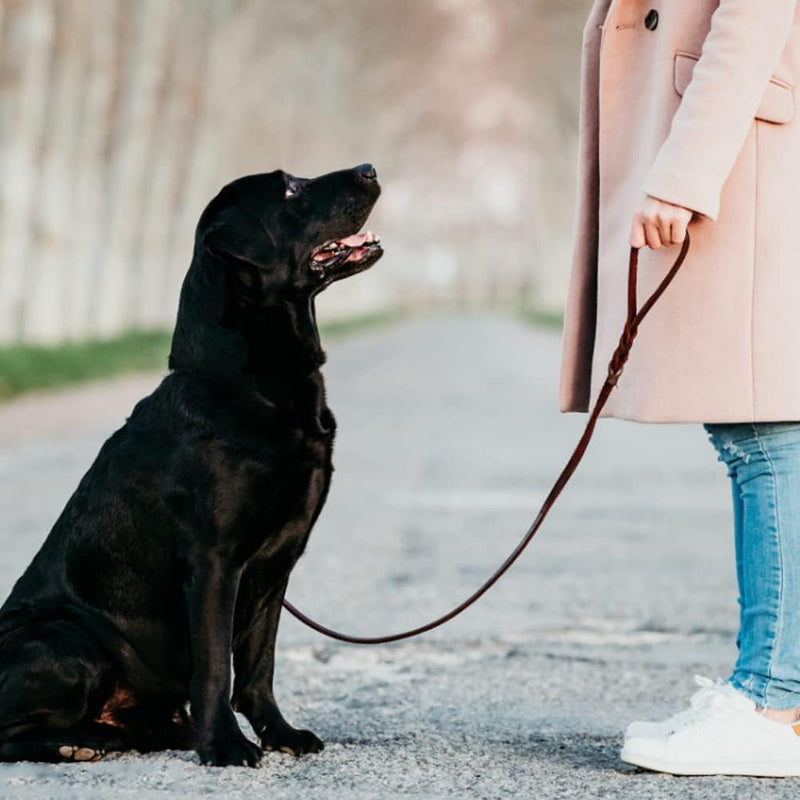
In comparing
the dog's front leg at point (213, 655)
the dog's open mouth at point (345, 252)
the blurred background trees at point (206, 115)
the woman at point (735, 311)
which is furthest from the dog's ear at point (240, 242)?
the blurred background trees at point (206, 115)

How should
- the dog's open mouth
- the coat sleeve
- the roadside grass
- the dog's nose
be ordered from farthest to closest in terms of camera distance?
the roadside grass < the dog's nose < the dog's open mouth < the coat sleeve

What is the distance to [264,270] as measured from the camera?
3.50m

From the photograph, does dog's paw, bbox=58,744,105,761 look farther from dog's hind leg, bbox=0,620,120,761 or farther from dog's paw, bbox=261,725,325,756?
dog's paw, bbox=261,725,325,756

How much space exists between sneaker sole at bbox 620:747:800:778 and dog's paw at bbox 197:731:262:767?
81cm

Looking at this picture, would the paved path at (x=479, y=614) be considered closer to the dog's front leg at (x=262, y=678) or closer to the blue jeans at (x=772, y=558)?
the dog's front leg at (x=262, y=678)

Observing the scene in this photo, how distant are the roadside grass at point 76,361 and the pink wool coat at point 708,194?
12476mm

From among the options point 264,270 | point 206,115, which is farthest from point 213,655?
point 206,115

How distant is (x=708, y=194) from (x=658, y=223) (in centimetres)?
12

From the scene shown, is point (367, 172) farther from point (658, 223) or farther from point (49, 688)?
point (49, 688)

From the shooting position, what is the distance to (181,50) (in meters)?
29.3

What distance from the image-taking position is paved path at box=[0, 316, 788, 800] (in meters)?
3.29

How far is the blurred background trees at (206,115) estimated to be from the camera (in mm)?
21109

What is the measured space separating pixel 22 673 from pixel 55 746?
0.20 meters

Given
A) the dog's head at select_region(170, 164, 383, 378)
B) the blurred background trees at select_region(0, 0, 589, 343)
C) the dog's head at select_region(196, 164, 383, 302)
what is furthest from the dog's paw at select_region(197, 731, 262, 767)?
the blurred background trees at select_region(0, 0, 589, 343)
